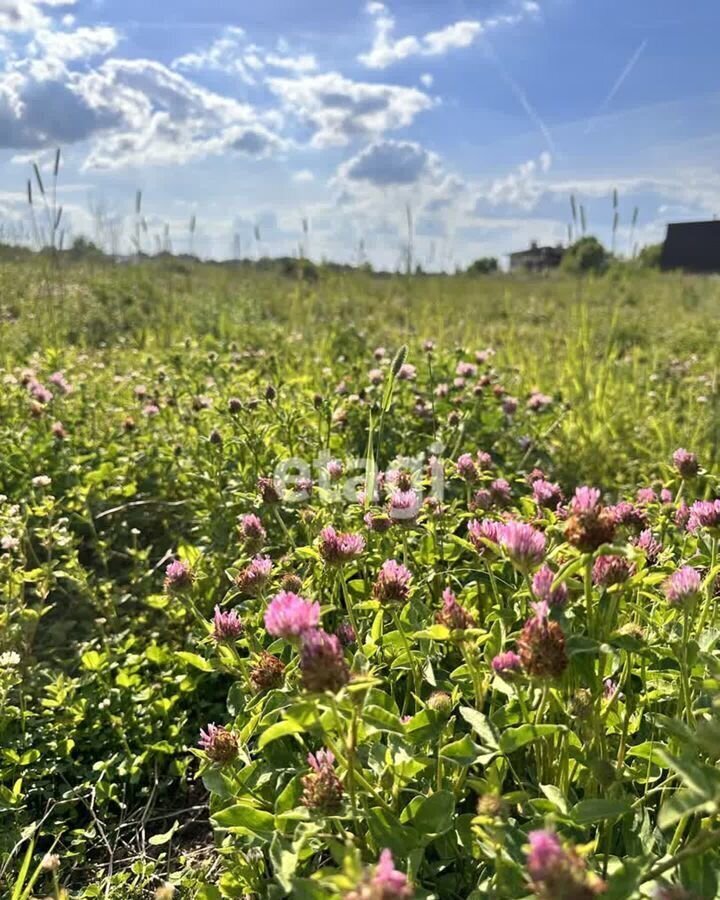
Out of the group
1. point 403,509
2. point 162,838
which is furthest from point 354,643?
point 162,838

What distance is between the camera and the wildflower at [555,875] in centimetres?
74

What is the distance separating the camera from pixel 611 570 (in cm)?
107

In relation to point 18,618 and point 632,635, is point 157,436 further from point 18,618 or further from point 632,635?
point 632,635

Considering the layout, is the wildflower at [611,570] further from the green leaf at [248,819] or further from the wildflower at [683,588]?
the green leaf at [248,819]

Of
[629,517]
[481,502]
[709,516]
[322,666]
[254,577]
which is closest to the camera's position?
[322,666]

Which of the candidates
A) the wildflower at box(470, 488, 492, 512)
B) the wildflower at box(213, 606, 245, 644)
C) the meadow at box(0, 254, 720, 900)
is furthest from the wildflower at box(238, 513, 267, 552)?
the wildflower at box(470, 488, 492, 512)

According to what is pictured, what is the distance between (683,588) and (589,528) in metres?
0.23

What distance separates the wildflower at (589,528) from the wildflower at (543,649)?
101mm

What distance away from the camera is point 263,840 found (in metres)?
1.09

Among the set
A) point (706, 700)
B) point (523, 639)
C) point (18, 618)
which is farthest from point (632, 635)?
point (18, 618)

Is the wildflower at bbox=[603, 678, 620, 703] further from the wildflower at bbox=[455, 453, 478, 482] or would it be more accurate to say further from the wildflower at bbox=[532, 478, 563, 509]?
the wildflower at bbox=[455, 453, 478, 482]

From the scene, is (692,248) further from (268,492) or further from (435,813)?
(435,813)

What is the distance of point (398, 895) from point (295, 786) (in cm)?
44

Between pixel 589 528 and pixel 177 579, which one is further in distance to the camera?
pixel 177 579
